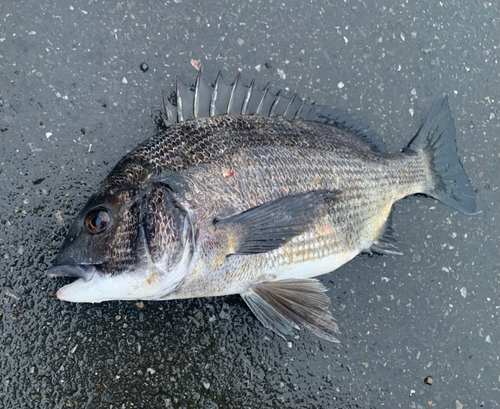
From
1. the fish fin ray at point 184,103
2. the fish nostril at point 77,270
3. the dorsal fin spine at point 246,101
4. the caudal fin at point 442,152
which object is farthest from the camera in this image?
the caudal fin at point 442,152

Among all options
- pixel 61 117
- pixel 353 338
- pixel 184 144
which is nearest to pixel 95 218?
pixel 184 144

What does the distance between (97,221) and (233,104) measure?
0.85 meters

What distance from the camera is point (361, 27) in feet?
7.70

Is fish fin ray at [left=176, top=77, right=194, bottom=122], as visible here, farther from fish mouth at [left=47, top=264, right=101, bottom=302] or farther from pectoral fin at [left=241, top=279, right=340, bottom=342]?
pectoral fin at [left=241, top=279, right=340, bottom=342]

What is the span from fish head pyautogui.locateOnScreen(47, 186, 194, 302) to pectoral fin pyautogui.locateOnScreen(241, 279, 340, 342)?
502 mm

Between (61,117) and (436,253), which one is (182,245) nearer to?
(61,117)

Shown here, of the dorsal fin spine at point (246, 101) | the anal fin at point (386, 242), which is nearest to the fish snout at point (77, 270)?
the dorsal fin spine at point (246, 101)

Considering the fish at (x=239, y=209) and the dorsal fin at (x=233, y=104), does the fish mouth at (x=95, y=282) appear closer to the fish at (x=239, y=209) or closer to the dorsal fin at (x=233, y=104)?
the fish at (x=239, y=209)

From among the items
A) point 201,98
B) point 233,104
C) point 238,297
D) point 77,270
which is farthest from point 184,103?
point 238,297

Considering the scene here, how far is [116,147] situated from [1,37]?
793 mm

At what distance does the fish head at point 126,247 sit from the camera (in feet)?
4.30

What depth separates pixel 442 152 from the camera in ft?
7.50

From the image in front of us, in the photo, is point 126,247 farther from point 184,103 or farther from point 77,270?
point 184,103

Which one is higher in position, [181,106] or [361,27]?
[361,27]
